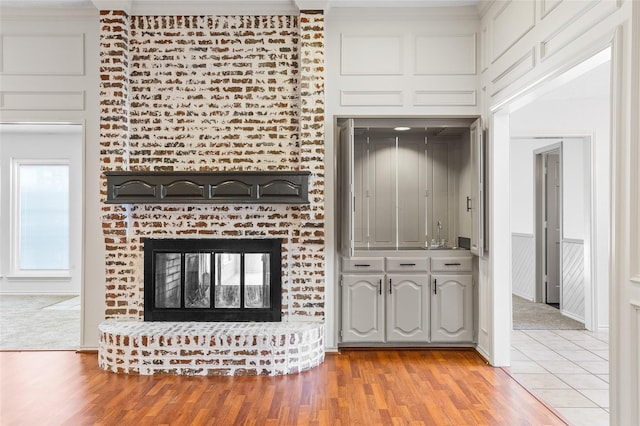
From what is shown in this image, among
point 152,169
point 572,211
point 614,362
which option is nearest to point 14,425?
point 152,169

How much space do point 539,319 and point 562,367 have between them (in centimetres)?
217

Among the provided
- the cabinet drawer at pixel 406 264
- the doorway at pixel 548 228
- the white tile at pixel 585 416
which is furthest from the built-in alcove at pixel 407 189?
the doorway at pixel 548 228

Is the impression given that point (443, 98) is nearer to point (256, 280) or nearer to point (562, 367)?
point (256, 280)

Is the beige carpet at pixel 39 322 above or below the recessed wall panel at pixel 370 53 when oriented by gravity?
below

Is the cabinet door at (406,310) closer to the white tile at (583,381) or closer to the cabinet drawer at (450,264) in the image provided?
the cabinet drawer at (450,264)

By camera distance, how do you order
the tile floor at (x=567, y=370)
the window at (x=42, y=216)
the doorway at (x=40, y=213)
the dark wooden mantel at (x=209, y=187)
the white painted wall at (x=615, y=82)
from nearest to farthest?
the white painted wall at (x=615, y=82), the tile floor at (x=567, y=370), the dark wooden mantel at (x=209, y=187), the doorway at (x=40, y=213), the window at (x=42, y=216)

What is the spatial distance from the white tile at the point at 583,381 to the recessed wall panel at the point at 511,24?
285cm

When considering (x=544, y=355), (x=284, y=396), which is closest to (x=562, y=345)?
(x=544, y=355)

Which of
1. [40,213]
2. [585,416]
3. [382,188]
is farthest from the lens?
[40,213]

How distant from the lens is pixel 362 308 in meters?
4.94

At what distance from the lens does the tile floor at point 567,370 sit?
354cm

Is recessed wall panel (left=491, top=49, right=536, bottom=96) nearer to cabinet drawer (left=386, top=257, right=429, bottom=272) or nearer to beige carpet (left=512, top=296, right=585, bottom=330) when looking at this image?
cabinet drawer (left=386, top=257, right=429, bottom=272)

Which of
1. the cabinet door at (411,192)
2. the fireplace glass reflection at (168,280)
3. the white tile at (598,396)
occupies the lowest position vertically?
the white tile at (598,396)

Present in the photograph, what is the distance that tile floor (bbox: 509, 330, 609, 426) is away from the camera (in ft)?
11.6
